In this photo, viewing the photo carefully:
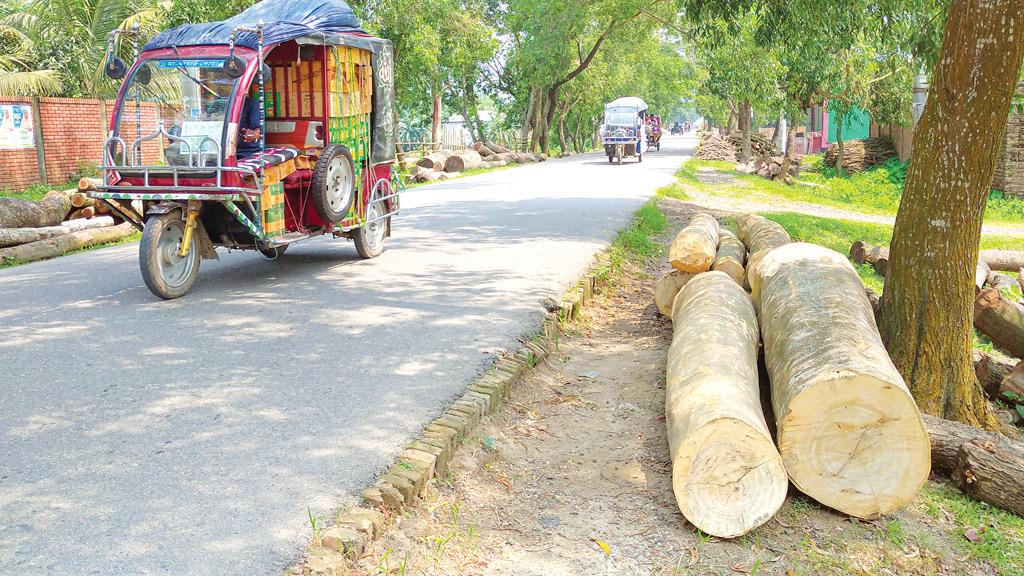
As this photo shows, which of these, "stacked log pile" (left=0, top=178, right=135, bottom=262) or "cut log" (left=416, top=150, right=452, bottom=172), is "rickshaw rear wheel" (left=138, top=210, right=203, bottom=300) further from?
"cut log" (left=416, top=150, right=452, bottom=172)

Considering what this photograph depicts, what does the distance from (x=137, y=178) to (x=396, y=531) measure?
526 cm

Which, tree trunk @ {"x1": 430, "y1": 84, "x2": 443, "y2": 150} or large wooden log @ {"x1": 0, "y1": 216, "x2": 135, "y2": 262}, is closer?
large wooden log @ {"x1": 0, "y1": 216, "x2": 135, "y2": 262}

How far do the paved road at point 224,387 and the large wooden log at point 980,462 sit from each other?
9.19 feet

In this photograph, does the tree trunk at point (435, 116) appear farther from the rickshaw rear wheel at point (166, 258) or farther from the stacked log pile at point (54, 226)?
the rickshaw rear wheel at point (166, 258)

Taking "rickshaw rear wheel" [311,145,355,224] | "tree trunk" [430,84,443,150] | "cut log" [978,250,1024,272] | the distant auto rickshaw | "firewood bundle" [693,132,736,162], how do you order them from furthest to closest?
the distant auto rickshaw
"firewood bundle" [693,132,736,162]
"tree trunk" [430,84,443,150]
"cut log" [978,250,1024,272]
"rickshaw rear wheel" [311,145,355,224]

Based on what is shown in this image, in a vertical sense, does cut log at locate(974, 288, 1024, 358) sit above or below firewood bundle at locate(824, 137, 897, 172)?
below

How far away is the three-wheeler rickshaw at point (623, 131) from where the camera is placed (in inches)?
1331

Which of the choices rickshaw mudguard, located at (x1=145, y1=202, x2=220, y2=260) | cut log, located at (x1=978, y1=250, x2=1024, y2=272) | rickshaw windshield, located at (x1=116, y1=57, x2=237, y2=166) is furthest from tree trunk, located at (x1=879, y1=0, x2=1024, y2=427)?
cut log, located at (x1=978, y1=250, x2=1024, y2=272)

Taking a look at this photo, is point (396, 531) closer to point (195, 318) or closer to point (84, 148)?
point (195, 318)

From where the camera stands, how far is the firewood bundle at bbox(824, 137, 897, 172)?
97.2ft

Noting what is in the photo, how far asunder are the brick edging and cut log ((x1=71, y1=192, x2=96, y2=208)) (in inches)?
Result: 327

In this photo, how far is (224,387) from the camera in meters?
5.27

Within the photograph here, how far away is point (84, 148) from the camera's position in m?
20.3

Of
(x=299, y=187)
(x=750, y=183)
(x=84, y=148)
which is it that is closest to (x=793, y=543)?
(x=299, y=187)
